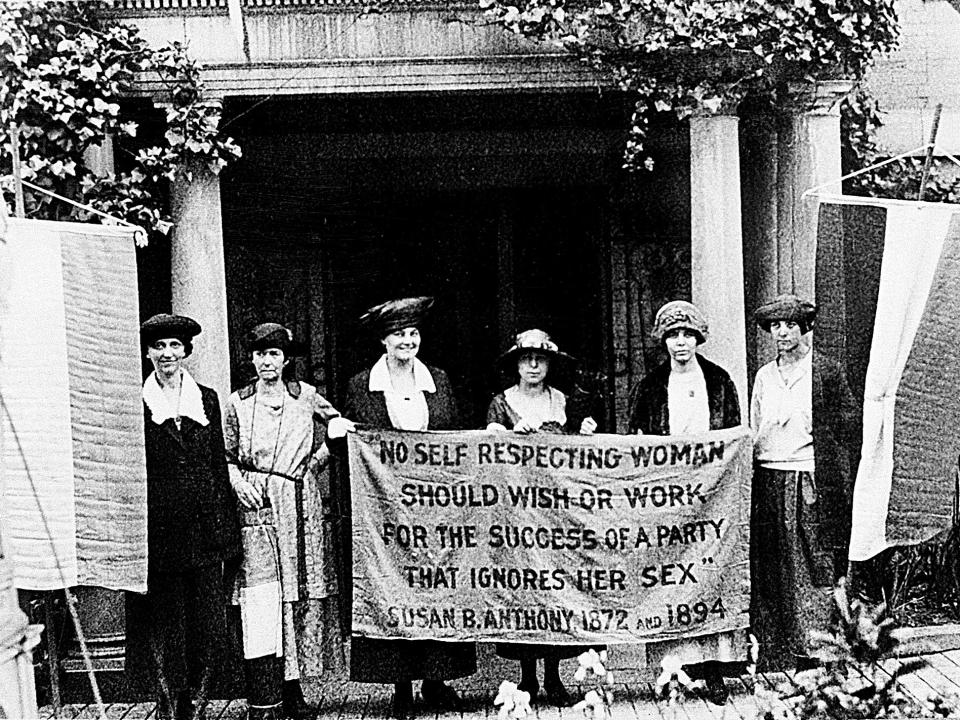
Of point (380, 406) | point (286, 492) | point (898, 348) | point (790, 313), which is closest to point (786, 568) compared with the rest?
point (790, 313)

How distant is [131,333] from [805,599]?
336 cm

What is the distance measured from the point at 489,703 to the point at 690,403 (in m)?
1.71

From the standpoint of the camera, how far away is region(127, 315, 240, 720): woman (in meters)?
6.25

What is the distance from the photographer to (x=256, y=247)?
9.96 meters

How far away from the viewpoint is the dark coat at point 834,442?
602 cm

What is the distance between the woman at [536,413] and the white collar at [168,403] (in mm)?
1338

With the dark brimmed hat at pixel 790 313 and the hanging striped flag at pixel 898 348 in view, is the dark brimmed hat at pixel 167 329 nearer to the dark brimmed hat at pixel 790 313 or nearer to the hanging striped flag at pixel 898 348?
the dark brimmed hat at pixel 790 313

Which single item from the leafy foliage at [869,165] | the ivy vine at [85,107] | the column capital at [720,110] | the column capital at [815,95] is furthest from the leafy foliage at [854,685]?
the leafy foliage at [869,165]

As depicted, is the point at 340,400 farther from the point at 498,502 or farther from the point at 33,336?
the point at 33,336

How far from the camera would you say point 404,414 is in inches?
257

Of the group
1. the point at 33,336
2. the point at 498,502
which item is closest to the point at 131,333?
the point at 33,336

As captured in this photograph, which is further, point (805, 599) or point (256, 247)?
point (256, 247)

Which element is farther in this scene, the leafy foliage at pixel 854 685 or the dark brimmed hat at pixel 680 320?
the dark brimmed hat at pixel 680 320

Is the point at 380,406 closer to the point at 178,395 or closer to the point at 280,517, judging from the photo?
the point at 280,517
